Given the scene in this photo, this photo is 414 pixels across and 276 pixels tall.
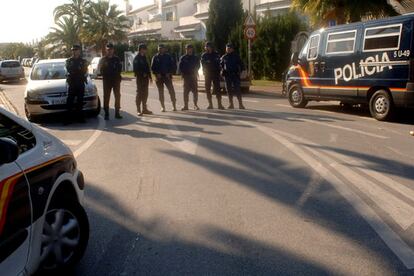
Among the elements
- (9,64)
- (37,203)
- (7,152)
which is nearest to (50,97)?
(37,203)

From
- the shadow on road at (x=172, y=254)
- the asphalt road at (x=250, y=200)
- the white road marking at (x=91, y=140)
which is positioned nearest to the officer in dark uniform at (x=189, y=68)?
the white road marking at (x=91, y=140)

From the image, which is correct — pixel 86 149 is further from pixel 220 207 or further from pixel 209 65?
pixel 209 65

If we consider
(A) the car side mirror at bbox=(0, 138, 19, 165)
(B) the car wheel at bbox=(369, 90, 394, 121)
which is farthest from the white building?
(A) the car side mirror at bbox=(0, 138, 19, 165)

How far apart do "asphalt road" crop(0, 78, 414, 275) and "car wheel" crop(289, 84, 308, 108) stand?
3.88 metres

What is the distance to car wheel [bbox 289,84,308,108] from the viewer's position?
14.4 m

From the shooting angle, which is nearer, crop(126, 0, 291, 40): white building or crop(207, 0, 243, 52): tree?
crop(207, 0, 243, 52): tree

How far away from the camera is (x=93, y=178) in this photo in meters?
6.70

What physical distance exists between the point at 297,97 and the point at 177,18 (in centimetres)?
5105

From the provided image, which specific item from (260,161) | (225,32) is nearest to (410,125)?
(260,161)

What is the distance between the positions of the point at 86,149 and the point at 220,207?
13.8 feet

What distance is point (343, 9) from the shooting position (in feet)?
57.1

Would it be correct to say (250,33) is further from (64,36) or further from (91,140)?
(64,36)

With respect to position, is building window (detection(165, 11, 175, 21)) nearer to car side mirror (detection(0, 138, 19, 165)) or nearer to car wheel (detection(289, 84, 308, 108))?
car wheel (detection(289, 84, 308, 108))

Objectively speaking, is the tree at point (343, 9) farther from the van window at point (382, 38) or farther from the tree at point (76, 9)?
the tree at point (76, 9)
